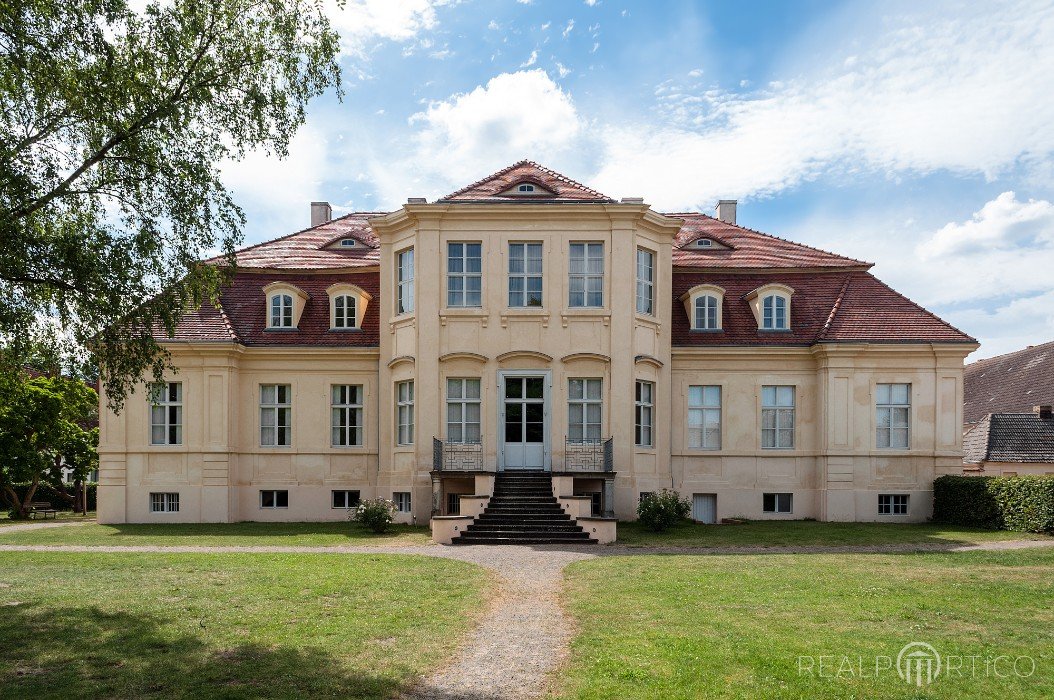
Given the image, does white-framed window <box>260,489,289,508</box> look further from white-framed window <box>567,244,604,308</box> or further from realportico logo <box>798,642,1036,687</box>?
realportico logo <box>798,642,1036,687</box>

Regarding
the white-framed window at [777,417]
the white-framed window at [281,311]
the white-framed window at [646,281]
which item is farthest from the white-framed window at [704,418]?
the white-framed window at [281,311]

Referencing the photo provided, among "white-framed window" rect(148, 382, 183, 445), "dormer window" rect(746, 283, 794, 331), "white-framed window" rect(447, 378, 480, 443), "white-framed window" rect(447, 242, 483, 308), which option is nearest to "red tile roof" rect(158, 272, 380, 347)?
"white-framed window" rect(148, 382, 183, 445)

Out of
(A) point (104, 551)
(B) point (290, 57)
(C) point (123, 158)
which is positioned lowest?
(A) point (104, 551)

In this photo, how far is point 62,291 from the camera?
11.6 meters

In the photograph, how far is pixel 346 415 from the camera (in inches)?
1061

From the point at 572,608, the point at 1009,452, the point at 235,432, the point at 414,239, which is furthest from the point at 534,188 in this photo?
the point at 1009,452

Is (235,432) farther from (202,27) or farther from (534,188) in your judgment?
(202,27)

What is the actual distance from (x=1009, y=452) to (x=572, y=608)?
2655cm

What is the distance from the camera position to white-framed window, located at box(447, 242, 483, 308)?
80.9 feet

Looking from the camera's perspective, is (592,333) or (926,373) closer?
(592,333)

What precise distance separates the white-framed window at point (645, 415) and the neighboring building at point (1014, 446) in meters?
14.0

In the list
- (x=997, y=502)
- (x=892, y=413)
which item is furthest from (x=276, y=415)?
(x=997, y=502)

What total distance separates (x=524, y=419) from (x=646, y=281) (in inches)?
220

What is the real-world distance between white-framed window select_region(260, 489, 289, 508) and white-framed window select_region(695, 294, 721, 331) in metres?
14.3
